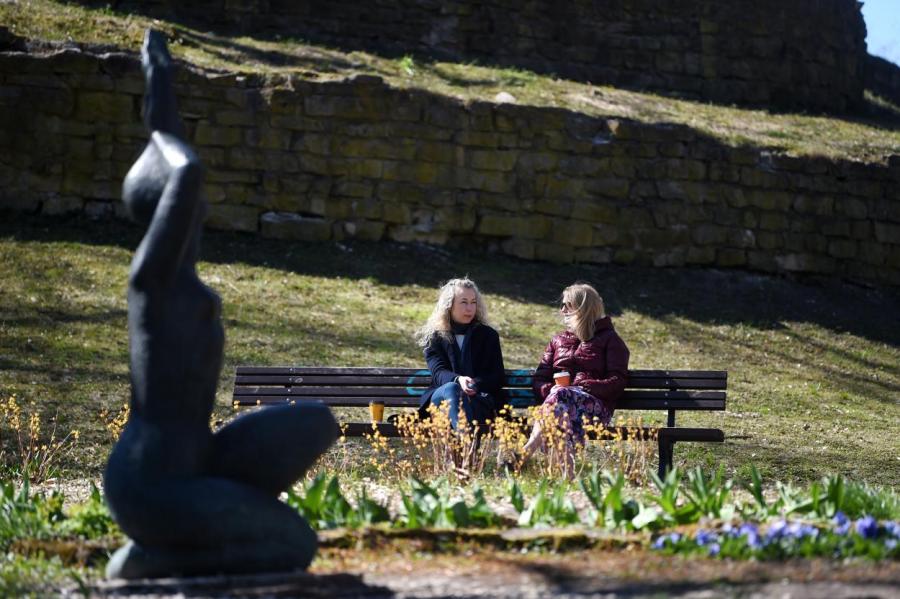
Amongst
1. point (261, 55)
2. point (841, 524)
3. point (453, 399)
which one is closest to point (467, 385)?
point (453, 399)

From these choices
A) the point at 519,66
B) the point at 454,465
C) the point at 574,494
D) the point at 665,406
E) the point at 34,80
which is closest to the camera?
the point at 574,494

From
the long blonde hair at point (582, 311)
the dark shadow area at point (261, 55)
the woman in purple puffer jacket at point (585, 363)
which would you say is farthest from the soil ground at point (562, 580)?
the dark shadow area at point (261, 55)

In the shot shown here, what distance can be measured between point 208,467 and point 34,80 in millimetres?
10055

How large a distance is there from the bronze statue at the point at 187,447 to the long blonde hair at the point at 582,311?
331 cm

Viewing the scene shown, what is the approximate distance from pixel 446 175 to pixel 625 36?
606 centimetres

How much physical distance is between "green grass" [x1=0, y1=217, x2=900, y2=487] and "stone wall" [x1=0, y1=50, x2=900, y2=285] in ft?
1.06

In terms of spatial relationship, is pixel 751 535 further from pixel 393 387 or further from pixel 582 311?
pixel 393 387

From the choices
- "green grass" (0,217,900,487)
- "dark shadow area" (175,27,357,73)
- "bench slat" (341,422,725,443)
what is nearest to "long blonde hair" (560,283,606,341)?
"bench slat" (341,422,725,443)

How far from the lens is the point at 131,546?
14.4ft

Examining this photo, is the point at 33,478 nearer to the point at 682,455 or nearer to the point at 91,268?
the point at 682,455

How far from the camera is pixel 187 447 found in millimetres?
4336

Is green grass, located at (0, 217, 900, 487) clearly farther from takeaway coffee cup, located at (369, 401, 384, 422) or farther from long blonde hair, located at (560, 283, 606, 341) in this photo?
long blonde hair, located at (560, 283, 606, 341)

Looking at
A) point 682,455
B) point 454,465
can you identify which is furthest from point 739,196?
point 454,465

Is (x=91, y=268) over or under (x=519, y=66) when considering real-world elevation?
under
